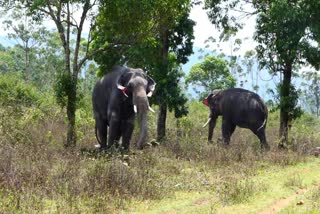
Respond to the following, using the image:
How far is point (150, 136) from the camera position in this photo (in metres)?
18.3

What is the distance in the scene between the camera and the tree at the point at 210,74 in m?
47.6

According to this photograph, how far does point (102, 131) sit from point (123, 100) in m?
1.81

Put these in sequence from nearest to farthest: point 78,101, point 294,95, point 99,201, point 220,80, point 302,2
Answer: point 99,201, point 78,101, point 302,2, point 294,95, point 220,80

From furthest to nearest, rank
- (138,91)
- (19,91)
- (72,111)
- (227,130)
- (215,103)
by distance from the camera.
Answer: (19,91)
(215,103)
(227,130)
(72,111)
(138,91)

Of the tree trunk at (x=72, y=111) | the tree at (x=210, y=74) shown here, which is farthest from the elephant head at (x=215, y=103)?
the tree at (x=210, y=74)

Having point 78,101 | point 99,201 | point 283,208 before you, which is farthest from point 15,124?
point 283,208

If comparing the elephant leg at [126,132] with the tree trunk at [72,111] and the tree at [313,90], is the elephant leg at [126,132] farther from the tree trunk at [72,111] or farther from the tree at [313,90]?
the tree at [313,90]

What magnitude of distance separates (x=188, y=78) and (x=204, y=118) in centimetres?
2463

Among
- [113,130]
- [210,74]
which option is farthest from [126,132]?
[210,74]

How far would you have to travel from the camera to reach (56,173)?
852 centimetres

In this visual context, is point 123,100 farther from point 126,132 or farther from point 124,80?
point 126,132

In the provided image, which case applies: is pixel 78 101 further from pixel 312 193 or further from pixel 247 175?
pixel 312 193

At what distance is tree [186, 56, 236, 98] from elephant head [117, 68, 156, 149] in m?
35.0

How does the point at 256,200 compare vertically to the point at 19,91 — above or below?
below
